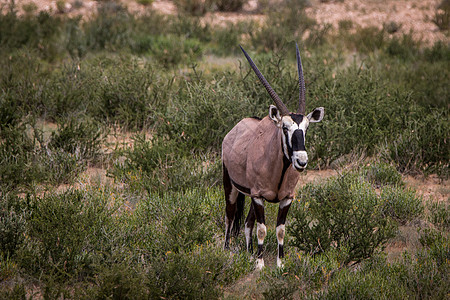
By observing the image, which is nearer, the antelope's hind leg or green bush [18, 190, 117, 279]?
green bush [18, 190, 117, 279]

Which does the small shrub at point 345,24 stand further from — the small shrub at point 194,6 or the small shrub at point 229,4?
the small shrub at point 194,6

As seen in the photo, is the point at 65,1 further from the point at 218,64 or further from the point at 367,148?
the point at 367,148

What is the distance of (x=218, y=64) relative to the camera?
1375cm

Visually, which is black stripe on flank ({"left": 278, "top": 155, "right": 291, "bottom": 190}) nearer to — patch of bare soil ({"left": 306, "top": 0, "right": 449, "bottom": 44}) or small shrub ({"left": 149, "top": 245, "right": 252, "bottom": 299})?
small shrub ({"left": 149, "top": 245, "right": 252, "bottom": 299})

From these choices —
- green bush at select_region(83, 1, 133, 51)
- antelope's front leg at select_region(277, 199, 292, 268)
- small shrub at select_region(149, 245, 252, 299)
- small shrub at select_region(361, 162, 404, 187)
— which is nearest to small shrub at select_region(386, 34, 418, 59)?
green bush at select_region(83, 1, 133, 51)

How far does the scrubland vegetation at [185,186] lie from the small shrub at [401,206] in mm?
25

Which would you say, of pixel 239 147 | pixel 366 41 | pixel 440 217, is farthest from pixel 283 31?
pixel 239 147

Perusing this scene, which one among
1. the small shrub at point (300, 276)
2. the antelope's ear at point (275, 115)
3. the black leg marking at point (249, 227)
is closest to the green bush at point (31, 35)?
the black leg marking at point (249, 227)

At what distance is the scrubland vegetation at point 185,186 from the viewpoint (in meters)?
4.62

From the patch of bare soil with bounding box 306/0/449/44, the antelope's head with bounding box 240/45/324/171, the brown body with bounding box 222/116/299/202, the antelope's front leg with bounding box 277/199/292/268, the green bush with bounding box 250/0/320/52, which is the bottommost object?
the patch of bare soil with bounding box 306/0/449/44

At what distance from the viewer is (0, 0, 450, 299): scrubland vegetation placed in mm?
4625

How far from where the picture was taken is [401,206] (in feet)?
21.3

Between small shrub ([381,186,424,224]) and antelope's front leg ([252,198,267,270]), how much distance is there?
2.43 metres

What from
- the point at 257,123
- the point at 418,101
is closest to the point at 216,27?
the point at 418,101
